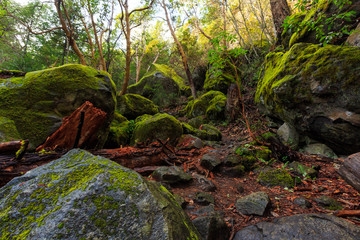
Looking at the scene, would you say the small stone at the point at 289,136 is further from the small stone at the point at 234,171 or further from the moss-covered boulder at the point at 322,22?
the moss-covered boulder at the point at 322,22

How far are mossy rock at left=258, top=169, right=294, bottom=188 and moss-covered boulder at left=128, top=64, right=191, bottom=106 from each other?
12896mm

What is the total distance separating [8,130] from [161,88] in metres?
13.4

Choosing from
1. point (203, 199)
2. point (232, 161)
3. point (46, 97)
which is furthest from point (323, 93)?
point (46, 97)

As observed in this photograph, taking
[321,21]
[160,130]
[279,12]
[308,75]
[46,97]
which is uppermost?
[279,12]

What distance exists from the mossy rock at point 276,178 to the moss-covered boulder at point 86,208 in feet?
8.98

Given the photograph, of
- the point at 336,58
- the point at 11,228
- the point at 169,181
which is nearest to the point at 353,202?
the point at 169,181

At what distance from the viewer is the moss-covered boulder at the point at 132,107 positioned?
9.62 meters

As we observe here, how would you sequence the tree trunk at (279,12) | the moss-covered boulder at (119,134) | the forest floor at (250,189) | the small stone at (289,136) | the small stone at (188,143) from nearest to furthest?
the forest floor at (250,189)
the small stone at (289,136)
the small stone at (188,143)
the moss-covered boulder at (119,134)
the tree trunk at (279,12)

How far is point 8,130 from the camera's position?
344cm

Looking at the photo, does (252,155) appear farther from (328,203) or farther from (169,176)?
(169,176)

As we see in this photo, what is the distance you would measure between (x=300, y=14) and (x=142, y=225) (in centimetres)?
919

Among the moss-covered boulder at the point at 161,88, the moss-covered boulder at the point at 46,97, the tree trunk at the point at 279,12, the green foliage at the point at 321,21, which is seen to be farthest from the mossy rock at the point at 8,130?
the moss-covered boulder at the point at 161,88

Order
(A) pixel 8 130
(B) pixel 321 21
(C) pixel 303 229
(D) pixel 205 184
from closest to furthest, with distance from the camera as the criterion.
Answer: (C) pixel 303 229
(D) pixel 205 184
(A) pixel 8 130
(B) pixel 321 21

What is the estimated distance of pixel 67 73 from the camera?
15.1 feet
